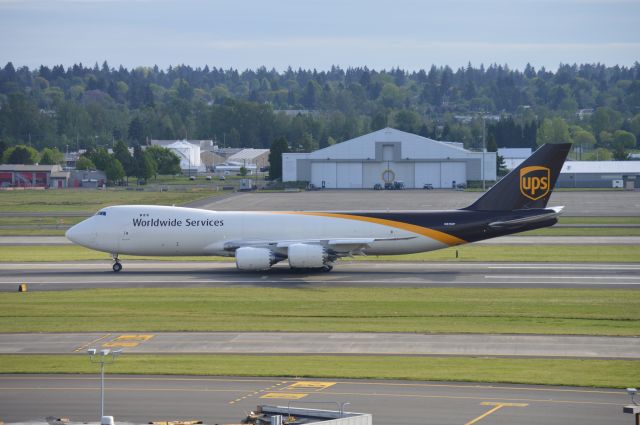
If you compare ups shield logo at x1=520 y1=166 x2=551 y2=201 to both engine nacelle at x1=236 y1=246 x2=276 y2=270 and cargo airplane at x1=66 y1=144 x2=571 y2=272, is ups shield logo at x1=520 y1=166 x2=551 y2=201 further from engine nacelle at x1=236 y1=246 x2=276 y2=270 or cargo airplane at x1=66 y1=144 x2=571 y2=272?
engine nacelle at x1=236 y1=246 x2=276 y2=270

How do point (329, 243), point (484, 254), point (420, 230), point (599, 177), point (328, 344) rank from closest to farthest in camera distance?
point (328, 344)
point (329, 243)
point (420, 230)
point (484, 254)
point (599, 177)

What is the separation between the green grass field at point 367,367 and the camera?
124 ft

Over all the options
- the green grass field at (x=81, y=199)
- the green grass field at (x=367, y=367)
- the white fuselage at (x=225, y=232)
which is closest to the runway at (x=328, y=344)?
the green grass field at (x=367, y=367)

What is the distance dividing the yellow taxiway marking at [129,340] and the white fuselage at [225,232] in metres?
20.2

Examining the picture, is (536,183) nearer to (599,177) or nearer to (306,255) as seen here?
(306,255)

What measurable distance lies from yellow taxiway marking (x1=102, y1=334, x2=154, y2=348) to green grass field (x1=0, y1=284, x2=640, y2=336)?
4.84ft

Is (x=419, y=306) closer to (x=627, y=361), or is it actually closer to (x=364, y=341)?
(x=364, y=341)

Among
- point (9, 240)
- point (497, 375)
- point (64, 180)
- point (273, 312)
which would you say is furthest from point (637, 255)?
point (64, 180)

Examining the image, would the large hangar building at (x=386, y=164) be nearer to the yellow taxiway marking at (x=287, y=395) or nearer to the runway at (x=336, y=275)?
the runway at (x=336, y=275)

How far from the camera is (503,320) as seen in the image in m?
49.4

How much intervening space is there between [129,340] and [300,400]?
13621 millimetres

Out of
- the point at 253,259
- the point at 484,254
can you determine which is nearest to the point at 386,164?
the point at 484,254

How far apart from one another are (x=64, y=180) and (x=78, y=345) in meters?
141

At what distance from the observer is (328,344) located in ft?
145
